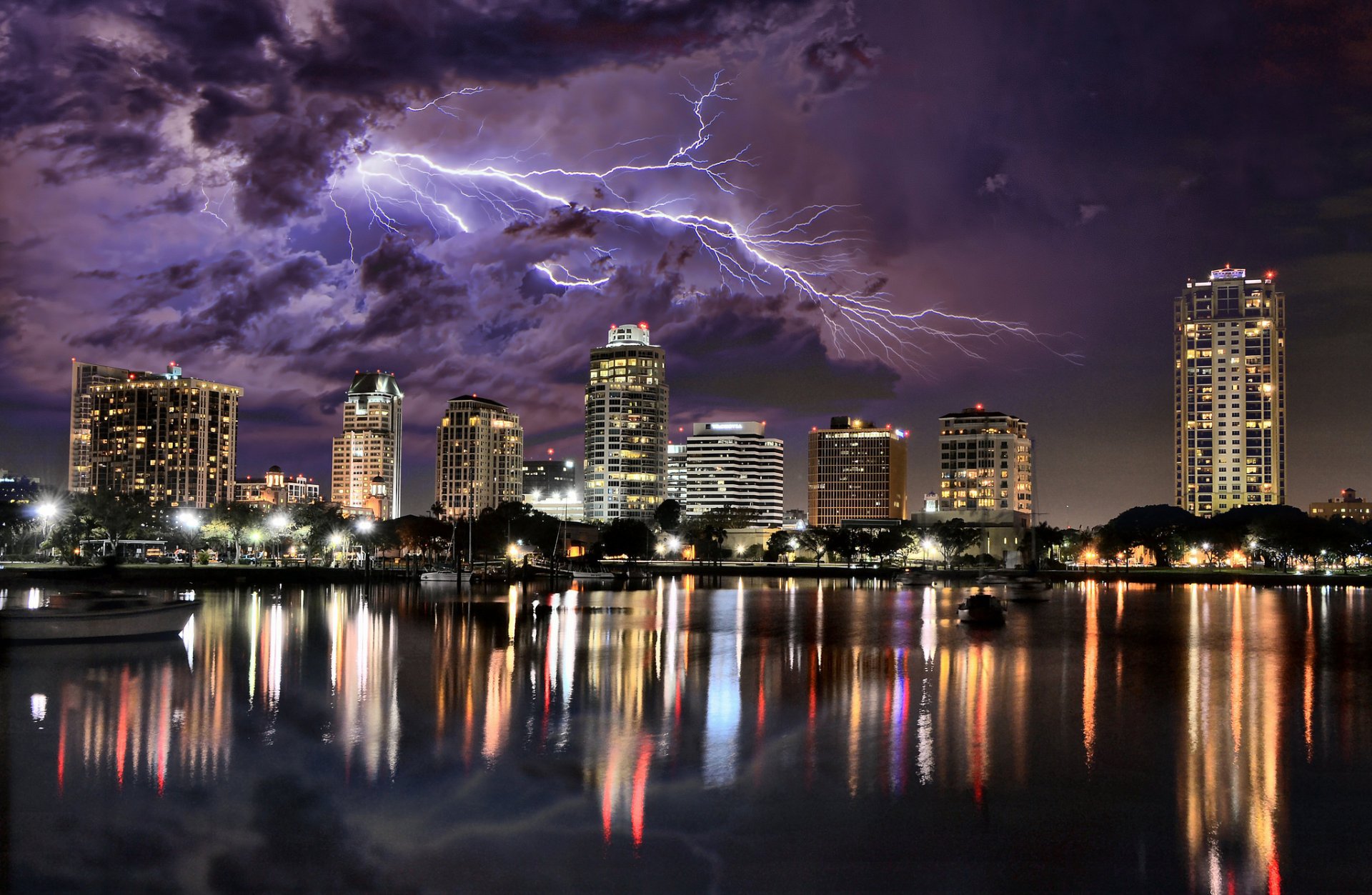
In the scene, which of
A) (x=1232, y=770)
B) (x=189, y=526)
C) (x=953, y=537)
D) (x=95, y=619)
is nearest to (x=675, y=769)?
(x=1232, y=770)

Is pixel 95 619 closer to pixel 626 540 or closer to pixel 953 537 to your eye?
pixel 626 540

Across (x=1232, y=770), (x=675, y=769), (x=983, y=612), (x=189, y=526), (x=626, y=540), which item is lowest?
(x=983, y=612)

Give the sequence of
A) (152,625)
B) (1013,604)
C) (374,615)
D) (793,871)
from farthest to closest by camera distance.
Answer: (1013,604) < (374,615) < (152,625) < (793,871)

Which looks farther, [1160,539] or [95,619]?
[1160,539]

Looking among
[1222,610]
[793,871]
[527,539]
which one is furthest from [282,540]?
[793,871]

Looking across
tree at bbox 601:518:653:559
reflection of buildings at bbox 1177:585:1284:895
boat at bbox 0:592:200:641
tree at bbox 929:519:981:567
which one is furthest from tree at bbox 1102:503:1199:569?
boat at bbox 0:592:200:641

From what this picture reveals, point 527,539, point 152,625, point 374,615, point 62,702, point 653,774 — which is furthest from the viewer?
point 527,539

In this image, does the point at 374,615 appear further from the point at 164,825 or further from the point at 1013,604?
the point at 1013,604
